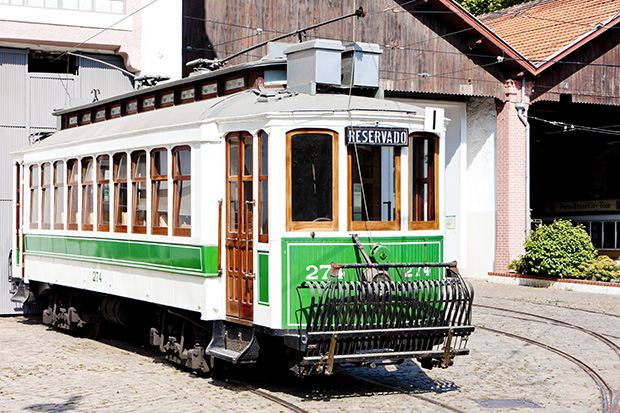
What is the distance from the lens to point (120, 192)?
1291 centimetres

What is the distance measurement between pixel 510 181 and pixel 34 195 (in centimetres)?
1443

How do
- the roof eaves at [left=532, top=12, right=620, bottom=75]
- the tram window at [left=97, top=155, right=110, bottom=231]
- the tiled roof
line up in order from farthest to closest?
the tiled roof → the roof eaves at [left=532, top=12, right=620, bottom=75] → the tram window at [left=97, top=155, right=110, bottom=231]

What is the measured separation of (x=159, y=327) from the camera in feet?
41.4

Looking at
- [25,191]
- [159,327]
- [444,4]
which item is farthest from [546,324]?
[444,4]

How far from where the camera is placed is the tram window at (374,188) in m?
10.1

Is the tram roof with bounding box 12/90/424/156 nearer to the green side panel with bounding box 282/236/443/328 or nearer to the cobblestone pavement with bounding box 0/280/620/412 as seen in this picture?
the green side panel with bounding box 282/236/443/328

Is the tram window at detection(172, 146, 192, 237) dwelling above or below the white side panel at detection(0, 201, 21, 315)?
above

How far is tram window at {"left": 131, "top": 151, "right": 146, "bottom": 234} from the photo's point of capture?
12281mm

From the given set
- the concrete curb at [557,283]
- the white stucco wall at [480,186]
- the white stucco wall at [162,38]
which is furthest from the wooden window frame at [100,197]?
the white stucco wall at [480,186]

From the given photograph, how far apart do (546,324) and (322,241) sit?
7.48 m

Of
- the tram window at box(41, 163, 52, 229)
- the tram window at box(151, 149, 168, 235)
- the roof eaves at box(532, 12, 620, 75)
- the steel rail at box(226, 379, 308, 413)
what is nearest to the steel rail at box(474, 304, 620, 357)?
the steel rail at box(226, 379, 308, 413)

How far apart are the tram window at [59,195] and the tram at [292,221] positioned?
2274mm

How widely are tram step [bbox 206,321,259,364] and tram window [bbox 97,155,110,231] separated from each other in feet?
10.5

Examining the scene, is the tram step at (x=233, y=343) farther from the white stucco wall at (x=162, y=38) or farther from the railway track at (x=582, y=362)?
the white stucco wall at (x=162, y=38)
